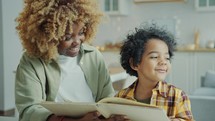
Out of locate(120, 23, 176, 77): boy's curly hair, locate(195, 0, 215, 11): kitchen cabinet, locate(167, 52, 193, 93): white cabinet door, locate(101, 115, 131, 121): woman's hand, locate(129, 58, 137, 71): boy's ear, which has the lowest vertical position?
locate(167, 52, 193, 93): white cabinet door

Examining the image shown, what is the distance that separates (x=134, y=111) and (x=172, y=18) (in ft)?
16.0

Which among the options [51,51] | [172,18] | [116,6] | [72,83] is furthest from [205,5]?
[51,51]

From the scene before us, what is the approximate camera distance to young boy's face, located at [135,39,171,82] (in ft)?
4.34

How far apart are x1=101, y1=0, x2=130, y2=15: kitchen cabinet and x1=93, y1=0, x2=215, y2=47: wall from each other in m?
0.16

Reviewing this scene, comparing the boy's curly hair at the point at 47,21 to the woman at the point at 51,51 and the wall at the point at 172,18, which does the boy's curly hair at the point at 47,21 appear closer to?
the woman at the point at 51,51

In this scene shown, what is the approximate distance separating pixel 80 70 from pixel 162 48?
38 cm

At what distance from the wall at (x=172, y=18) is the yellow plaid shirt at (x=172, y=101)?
13.4ft

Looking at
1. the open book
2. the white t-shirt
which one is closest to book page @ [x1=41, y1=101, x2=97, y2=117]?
the open book

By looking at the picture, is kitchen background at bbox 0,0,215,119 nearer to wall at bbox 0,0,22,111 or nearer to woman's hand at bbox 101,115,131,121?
wall at bbox 0,0,22,111

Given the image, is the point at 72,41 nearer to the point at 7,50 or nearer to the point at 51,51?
the point at 51,51

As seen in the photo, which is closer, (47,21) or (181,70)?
(47,21)

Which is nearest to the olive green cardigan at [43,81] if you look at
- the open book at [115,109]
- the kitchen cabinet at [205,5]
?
the open book at [115,109]

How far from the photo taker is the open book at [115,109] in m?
0.99

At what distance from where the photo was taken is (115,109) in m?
1.07
